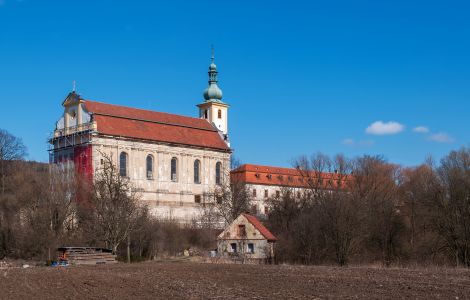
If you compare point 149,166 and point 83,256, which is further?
point 149,166

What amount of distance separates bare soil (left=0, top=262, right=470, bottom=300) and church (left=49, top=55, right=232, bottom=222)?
161 feet

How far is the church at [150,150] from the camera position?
81688mm

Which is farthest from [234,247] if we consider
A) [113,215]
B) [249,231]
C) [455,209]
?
[455,209]

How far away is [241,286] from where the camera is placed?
2603 centimetres

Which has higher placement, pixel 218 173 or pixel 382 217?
pixel 218 173

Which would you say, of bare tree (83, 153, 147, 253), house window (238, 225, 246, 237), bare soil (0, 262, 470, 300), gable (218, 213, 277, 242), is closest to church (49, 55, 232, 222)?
bare tree (83, 153, 147, 253)

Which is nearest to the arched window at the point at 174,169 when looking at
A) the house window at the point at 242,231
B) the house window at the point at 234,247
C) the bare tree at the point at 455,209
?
the house window at the point at 234,247

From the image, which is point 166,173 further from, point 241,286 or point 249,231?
point 241,286

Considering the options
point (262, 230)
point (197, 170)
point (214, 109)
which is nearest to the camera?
point (262, 230)

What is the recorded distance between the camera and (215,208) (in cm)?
8800

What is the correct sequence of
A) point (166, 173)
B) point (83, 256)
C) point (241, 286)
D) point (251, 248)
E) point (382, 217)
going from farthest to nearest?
point (166, 173) → point (251, 248) → point (382, 217) → point (83, 256) → point (241, 286)

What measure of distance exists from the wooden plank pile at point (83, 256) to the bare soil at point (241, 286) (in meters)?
13.2

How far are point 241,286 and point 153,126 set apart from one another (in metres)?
63.6

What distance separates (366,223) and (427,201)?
206 inches
